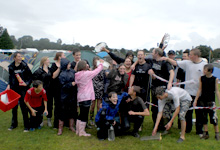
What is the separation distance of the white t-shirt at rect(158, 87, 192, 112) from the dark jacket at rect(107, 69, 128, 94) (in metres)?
0.97

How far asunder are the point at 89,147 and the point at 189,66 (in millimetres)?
2802

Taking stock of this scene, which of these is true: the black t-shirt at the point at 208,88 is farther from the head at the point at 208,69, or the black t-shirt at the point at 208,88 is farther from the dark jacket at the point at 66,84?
the dark jacket at the point at 66,84

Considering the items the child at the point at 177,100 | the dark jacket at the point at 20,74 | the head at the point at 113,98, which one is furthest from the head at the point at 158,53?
the dark jacket at the point at 20,74

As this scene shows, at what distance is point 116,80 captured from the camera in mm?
4473

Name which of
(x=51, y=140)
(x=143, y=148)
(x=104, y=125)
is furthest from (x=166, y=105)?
(x=51, y=140)

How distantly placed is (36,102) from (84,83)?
55.0 inches

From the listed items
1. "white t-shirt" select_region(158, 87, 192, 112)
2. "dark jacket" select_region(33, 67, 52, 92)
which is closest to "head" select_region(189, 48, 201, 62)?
"white t-shirt" select_region(158, 87, 192, 112)

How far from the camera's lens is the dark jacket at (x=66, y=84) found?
4.29 m

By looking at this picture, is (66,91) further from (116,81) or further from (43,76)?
(116,81)

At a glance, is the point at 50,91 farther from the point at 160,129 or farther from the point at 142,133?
the point at 160,129

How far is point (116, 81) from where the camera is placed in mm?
4469

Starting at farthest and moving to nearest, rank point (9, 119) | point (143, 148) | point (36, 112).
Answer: point (9, 119) → point (36, 112) → point (143, 148)

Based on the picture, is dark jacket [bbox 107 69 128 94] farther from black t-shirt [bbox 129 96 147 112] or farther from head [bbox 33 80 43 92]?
head [bbox 33 80 43 92]

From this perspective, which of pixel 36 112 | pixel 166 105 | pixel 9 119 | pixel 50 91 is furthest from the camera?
pixel 9 119
